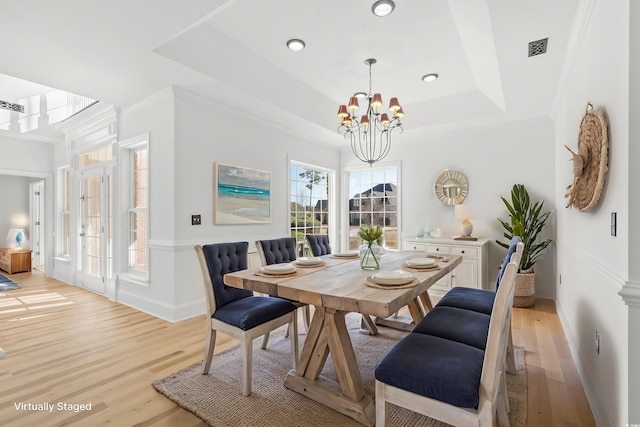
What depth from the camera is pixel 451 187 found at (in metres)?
4.91

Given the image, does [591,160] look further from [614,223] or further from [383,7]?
[383,7]

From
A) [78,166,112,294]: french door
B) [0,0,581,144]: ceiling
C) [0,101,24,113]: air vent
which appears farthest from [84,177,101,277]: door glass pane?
[0,0,581,144]: ceiling

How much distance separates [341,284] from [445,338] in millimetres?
616

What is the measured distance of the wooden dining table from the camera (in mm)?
1599

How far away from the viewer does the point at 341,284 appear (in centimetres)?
187

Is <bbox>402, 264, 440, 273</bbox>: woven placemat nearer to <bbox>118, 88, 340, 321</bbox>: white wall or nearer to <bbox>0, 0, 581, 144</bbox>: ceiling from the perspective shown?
<bbox>0, 0, 581, 144</bbox>: ceiling

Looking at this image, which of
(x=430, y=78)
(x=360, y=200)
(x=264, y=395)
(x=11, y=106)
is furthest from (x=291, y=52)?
(x=11, y=106)

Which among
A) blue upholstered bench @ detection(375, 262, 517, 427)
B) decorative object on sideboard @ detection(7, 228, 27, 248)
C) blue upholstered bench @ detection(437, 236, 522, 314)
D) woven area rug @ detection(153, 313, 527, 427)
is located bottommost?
woven area rug @ detection(153, 313, 527, 427)

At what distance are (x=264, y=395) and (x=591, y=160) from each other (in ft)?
8.13

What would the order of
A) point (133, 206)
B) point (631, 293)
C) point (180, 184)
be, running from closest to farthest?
1. point (631, 293)
2. point (180, 184)
3. point (133, 206)

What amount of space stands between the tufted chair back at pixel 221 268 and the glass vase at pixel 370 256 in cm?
97

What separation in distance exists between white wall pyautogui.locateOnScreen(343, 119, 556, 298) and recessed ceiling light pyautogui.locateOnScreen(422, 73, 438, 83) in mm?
1532

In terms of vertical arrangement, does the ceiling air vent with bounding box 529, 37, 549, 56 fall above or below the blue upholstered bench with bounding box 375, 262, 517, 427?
above

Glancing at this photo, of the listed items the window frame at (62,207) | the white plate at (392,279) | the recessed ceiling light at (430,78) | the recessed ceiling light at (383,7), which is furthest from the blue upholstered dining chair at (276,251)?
the window frame at (62,207)
